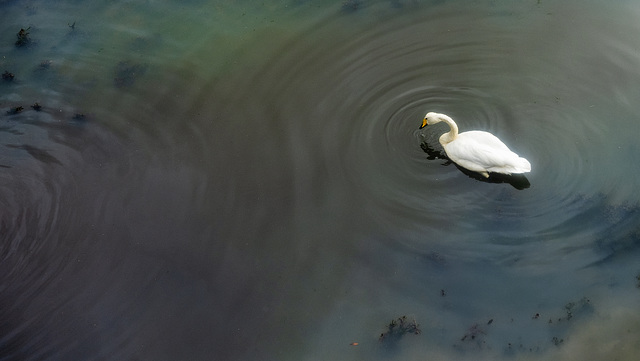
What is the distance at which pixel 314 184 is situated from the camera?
671cm

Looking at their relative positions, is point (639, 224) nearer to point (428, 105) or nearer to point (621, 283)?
point (621, 283)

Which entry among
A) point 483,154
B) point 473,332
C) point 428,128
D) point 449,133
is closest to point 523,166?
point 483,154

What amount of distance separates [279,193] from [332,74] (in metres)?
2.29

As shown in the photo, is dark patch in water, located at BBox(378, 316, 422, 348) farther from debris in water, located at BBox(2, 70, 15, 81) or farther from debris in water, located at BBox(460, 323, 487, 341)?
debris in water, located at BBox(2, 70, 15, 81)

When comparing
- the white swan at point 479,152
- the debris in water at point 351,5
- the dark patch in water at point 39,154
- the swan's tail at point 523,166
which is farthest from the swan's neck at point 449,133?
the dark patch in water at point 39,154

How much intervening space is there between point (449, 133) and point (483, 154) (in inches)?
24.7

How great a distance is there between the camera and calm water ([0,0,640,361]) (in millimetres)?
5676

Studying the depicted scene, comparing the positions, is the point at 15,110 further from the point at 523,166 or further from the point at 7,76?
the point at 523,166

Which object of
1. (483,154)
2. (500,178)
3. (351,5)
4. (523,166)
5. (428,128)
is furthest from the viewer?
(351,5)

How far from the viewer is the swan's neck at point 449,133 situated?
21.6 ft

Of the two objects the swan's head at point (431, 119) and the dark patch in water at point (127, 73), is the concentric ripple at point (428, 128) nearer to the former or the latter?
the swan's head at point (431, 119)

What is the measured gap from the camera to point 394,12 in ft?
28.4

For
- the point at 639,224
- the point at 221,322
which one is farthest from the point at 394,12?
the point at 221,322

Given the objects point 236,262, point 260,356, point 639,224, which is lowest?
point 260,356
